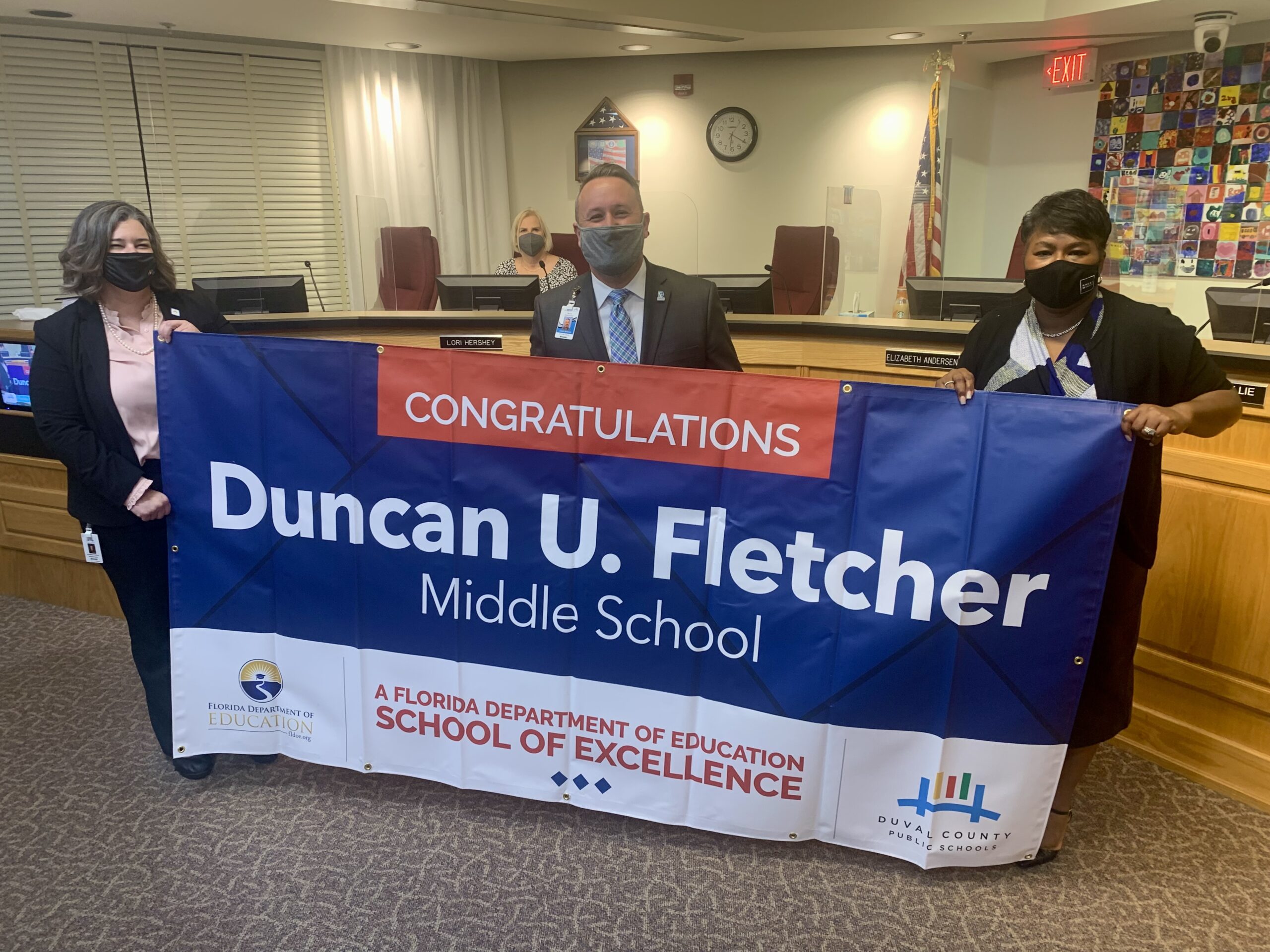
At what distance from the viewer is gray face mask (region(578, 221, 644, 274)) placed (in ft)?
7.10

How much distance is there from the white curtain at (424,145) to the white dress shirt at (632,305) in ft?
15.5

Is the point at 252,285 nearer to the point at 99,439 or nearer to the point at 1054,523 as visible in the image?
the point at 99,439

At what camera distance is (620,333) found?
2.22 metres

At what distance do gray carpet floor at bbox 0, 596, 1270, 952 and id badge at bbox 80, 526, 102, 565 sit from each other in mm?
617

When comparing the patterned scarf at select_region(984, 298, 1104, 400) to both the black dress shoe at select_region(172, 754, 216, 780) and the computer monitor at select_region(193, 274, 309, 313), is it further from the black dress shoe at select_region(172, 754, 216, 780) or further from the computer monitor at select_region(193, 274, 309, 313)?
the computer monitor at select_region(193, 274, 309, 313)

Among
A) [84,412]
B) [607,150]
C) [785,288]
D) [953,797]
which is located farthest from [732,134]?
[953,797]

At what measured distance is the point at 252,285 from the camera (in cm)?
430

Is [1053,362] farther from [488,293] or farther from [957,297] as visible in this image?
[488,293]

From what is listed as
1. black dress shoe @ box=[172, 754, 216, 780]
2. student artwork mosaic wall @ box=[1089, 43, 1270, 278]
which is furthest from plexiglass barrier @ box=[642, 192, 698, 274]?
black dress shoe @ box=[172, 754, 216, 780]

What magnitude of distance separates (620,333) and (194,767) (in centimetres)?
168

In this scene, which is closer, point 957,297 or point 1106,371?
point 1106,371

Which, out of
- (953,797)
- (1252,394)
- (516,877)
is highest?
(1252,394)

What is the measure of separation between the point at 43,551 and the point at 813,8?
5616mm

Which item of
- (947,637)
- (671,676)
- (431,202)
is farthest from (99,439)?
(431,202)
